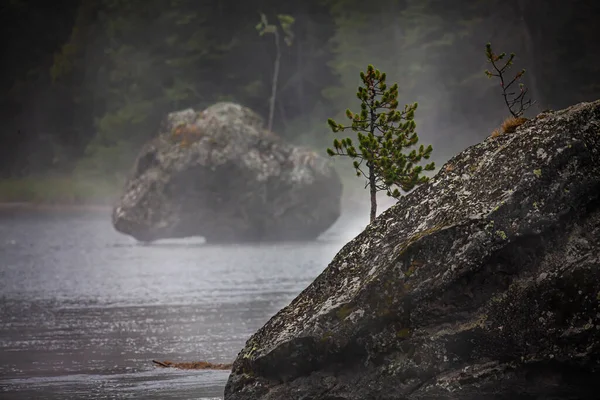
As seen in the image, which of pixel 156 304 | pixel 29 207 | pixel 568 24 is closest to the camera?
pixel 156 304

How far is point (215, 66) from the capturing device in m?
132

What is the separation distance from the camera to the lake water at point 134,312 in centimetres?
1920

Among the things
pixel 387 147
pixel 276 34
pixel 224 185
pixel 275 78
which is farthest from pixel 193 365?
pixel 276 34

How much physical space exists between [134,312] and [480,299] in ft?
81.1

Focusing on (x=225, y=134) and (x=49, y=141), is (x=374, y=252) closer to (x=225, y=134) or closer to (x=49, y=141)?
(x=225, y=134)

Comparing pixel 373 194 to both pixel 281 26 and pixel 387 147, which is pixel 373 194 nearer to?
pixel 387 147

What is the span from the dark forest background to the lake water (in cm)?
3556

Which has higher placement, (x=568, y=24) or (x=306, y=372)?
(x=568, y=24)

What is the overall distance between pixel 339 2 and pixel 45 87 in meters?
55.8

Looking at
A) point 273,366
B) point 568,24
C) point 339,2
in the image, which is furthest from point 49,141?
point 273,366

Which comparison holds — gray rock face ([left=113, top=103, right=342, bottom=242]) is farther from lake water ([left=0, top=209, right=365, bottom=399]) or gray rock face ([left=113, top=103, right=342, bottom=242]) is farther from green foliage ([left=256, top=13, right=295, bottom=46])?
green foliage ([left=256, top=13, right=295, bottom=46])

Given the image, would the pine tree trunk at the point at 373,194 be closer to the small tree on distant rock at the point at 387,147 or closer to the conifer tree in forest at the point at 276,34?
the small tree on distant rock at the point at 387,147

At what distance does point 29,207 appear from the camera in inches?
6230

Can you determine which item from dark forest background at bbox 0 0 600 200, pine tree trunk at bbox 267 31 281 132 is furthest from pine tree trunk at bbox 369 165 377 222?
pine tree trunk at bbox 267 31 281 132
